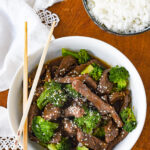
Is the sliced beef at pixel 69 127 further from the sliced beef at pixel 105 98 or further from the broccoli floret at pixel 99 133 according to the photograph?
the sliced beef at pixel 105 98

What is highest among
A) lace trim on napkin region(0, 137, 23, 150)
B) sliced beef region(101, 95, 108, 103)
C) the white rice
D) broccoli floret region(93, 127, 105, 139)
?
the white rice

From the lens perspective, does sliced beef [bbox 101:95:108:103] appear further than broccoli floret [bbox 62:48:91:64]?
No

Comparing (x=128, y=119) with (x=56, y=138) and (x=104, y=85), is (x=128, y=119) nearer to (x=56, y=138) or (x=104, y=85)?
(x=104, y=85)

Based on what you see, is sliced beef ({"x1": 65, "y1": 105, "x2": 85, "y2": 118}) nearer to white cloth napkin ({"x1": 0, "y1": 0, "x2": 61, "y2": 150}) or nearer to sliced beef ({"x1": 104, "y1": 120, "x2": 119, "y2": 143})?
sliced beef ({"x1": 104, "y1": 120, "x2": 119, "y2": 143})

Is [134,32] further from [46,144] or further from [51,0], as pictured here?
[46,144]

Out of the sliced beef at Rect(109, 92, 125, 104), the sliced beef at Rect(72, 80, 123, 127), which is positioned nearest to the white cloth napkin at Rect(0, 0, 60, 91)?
the sliced beef at Rect(72, 80, 123, 127)

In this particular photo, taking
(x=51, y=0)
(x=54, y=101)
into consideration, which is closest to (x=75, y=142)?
(x=54, y=101)

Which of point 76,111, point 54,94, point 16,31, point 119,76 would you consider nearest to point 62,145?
point 76,111
